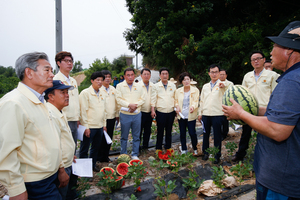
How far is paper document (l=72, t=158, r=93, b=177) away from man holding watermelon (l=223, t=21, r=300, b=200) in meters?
2.12

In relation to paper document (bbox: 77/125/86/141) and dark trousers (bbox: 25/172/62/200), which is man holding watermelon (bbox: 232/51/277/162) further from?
dark trousers (bbox: 25/172/62/200)

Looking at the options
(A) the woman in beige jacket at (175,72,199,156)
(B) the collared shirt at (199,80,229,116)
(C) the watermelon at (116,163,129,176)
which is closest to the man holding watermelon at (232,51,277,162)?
(B) the collared shirt at (199,80,229,116)

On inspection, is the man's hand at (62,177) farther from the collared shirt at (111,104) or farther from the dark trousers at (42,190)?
the collared shirt at (111,104)

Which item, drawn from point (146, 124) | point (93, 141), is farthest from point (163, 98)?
point (93, 141)

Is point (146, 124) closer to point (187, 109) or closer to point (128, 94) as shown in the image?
point (128, 94)

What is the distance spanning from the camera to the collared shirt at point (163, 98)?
5002 mm

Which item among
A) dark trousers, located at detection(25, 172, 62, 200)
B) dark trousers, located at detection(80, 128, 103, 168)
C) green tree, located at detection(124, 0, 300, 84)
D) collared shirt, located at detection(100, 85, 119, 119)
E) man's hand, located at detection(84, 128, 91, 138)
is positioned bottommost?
dark trousers, located at detection(80, 128, 103, 168)

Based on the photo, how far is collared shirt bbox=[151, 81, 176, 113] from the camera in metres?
5.00

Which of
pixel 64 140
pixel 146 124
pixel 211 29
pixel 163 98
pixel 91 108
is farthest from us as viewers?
pixel 211 29

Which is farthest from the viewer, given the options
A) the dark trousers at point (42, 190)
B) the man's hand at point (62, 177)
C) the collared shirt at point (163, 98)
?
the collared shirt at point (163, 98)

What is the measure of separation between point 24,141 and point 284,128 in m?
2.24

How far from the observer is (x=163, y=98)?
504 cm

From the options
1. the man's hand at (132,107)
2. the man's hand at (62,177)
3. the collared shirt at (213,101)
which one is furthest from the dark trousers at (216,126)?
the man's hand at (62,177)

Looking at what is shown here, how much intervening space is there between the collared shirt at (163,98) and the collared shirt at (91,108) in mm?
1607
